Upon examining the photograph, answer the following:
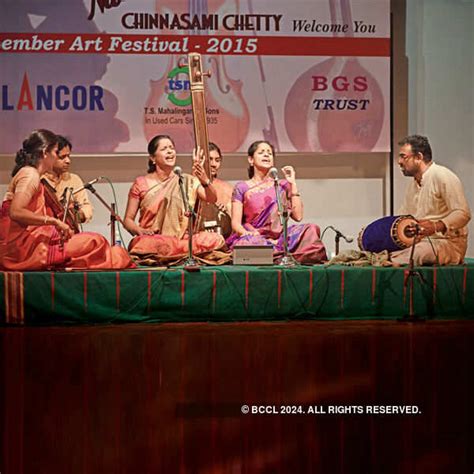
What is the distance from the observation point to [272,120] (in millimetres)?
6758

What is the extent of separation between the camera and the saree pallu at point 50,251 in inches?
203

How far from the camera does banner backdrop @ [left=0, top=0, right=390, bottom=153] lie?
651 cm

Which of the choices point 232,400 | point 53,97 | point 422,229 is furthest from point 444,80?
point 232,400

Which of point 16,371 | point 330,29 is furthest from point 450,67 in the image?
point 16,371

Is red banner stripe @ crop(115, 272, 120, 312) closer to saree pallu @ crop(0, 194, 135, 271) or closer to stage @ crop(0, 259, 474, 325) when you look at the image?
stage @ crop(0, 259, 474, 325)

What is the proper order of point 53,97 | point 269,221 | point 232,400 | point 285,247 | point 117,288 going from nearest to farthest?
1. point 232,400
2. point 117,288
3. point 285,247
4. point 269,221
5. point 53,97

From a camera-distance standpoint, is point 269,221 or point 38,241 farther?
point 269,221

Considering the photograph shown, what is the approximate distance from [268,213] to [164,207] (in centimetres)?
85

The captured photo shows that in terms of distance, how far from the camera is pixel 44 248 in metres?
5.17

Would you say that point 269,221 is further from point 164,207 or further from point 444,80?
point 444,80

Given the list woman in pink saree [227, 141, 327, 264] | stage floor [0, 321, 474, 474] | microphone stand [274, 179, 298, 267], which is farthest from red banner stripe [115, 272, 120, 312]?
microphone stand [274, 179, 298, 267]

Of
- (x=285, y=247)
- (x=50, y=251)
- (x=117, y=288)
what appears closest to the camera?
(x=117, y=288)

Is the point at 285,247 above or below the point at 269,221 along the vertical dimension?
below

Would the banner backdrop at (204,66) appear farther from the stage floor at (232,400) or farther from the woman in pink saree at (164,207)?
the stage floor at (232,400)
